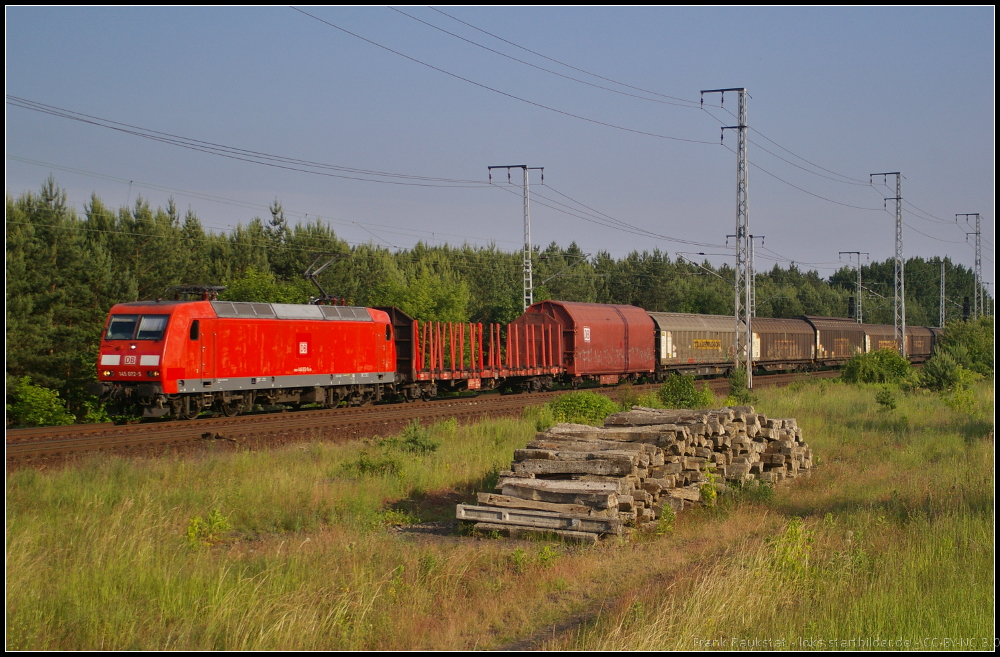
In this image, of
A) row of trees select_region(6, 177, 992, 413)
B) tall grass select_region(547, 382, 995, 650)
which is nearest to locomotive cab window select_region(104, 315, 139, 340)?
row of trees select_region(6, 177, 992, 413)

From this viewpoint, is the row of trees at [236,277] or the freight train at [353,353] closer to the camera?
the freight train at [353,353]

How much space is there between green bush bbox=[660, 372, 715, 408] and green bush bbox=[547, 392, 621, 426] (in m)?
2.13

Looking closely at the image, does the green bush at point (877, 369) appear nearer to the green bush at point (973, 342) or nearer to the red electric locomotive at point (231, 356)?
the green bush at point (973, 342)

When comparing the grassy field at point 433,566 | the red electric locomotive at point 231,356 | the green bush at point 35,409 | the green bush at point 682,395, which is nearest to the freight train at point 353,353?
the red electric locomotive at point 231,356

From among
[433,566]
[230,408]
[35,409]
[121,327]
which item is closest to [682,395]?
[230,408]

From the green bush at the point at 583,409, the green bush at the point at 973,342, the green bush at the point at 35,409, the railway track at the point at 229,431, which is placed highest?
the green bush at the point at 973,342

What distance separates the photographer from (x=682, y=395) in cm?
2261

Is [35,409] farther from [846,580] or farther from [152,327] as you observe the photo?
[846,580]

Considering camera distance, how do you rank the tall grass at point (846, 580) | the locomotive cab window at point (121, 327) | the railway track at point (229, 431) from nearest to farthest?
the tall grass at point (846, 580)
the railway track at point (229, 431)
the locomotive cab window at point (121, 327)

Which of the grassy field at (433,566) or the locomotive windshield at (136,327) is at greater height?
the locomotive windshield at (136,327)

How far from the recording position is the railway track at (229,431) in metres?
15.9

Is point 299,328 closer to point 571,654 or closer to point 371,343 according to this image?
point 371,343

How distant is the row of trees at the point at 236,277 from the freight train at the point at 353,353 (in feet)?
13.2

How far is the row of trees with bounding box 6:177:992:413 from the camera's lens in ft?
111
